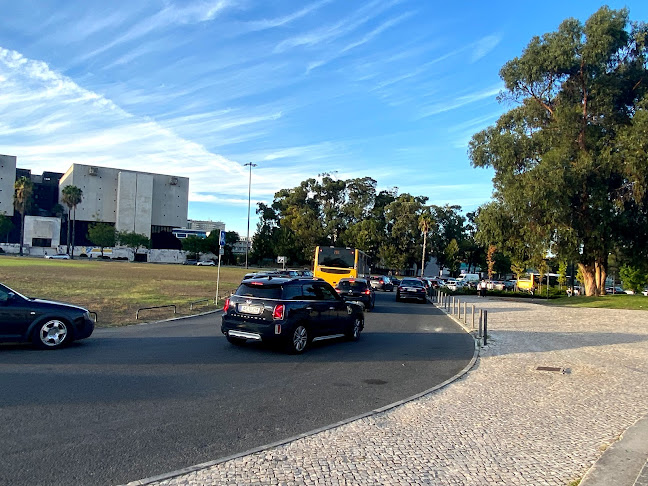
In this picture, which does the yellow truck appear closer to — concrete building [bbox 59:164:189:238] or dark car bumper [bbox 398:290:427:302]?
dark car bumper [bbox 398:290:427:302]

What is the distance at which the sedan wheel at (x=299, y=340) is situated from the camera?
10.9 meters

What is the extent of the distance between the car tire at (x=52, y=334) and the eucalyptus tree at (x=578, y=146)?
92.7ft

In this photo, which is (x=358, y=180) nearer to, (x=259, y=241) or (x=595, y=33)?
(x=259, y=241)

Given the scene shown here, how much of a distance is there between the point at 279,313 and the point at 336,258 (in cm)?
2084

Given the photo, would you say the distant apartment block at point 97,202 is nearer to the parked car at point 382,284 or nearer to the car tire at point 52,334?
the parked car at point 382,284

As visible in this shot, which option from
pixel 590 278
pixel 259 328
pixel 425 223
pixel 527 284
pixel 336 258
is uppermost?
pixel 425 223

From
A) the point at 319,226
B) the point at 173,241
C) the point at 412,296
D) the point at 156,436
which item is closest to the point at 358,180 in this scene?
the point at 319,226

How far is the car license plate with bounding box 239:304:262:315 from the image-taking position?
10.9 m

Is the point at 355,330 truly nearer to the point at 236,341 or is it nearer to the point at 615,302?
the point at 236,341

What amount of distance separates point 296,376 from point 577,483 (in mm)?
4954

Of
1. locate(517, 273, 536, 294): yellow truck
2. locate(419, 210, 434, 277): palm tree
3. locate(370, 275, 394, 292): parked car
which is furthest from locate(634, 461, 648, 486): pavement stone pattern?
locate(419, 210, 434, 277): palm tree

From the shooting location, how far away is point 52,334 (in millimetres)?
10094

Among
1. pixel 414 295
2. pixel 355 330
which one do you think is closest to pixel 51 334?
pixel 355 330

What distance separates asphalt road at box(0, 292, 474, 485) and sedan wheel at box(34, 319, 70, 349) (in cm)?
26
